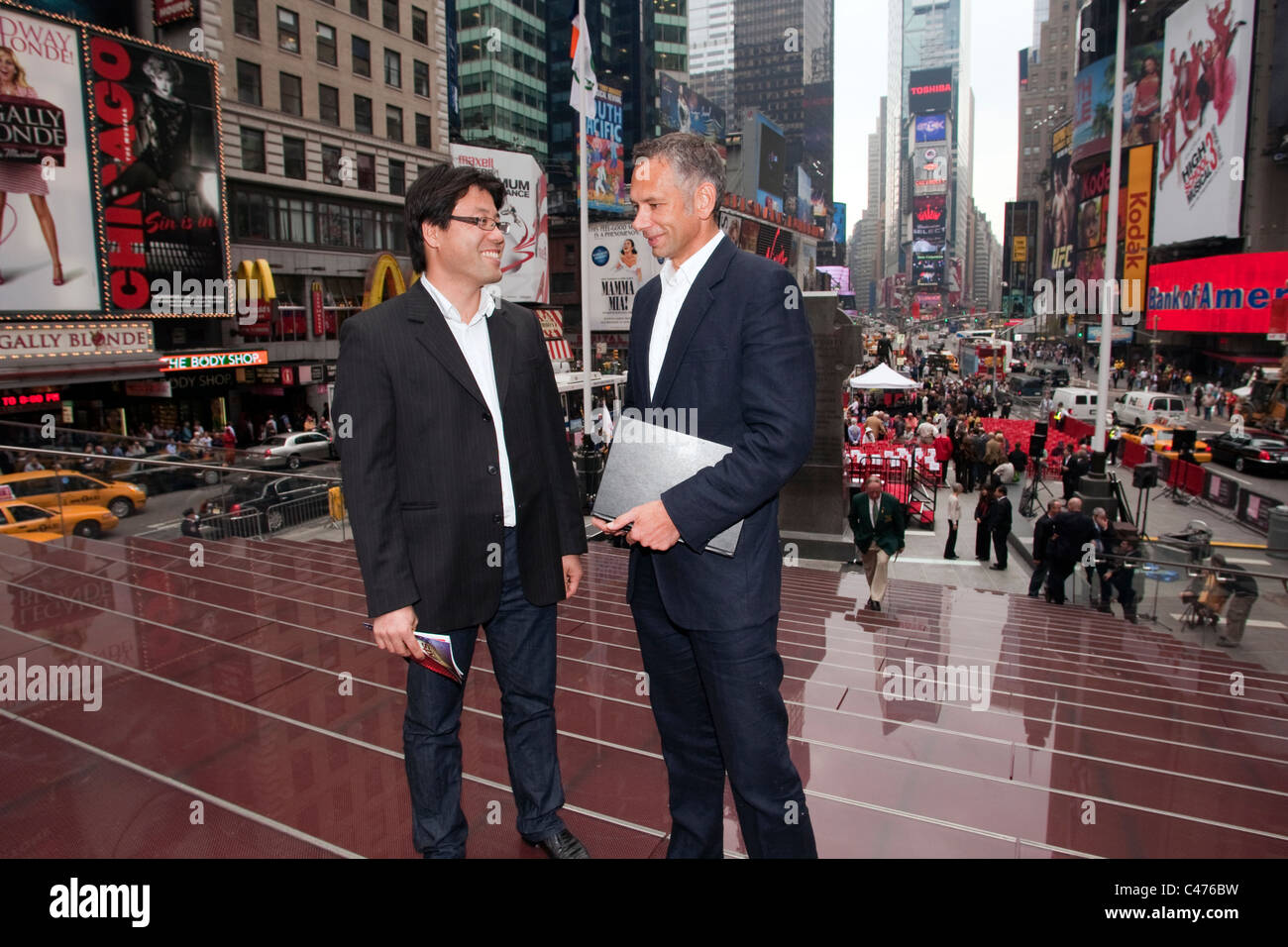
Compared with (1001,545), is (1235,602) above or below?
above

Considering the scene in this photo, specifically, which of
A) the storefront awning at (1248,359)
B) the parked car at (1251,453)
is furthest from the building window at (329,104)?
the storefront awning at (1248,359)

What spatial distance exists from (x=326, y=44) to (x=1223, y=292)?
50.4 meters

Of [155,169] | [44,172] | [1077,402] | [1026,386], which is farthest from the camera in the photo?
[1026,386]

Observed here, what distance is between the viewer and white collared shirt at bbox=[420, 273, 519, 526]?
9.96 feet

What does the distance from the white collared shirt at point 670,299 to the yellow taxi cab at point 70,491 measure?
7.92 m

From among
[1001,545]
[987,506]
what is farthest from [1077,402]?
[1001,545]

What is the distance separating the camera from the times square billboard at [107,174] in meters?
23.8

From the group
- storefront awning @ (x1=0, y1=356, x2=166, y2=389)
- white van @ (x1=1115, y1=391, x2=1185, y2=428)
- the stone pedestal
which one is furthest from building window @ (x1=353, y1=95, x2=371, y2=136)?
white van @ (x1=1115, y1=391, x2=1185, y2=428)

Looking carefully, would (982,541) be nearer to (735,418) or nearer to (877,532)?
(877,532)

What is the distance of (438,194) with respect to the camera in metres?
2.96

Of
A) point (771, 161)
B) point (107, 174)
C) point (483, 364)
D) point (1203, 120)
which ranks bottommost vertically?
point (483, 364)

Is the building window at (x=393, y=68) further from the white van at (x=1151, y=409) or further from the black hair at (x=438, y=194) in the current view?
the black hair at (x=438, y=194)

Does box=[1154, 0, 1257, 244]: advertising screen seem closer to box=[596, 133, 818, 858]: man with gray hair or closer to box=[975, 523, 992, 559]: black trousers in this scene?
box=[975, 523, 992, 559]: black trousers
